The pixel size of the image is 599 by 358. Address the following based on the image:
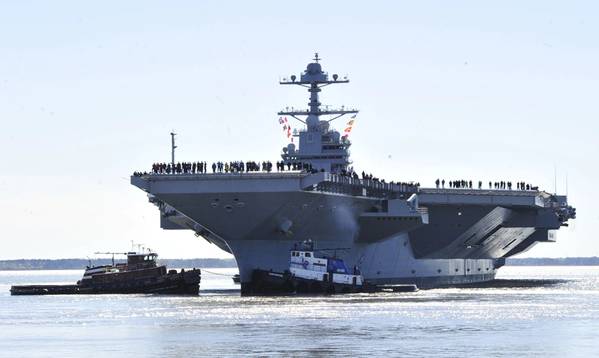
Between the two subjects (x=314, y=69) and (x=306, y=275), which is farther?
(x=314, y=69)

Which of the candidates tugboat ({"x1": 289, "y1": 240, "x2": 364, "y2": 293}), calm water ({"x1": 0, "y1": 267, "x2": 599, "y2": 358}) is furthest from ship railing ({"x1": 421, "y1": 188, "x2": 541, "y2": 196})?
calm water ({"x1": 0, "y1": 267, "x2": 599, "y2": 358})

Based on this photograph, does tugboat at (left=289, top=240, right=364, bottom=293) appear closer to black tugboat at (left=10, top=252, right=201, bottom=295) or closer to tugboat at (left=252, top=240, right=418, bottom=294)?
tugboat at (left=252, top=240, right=418, bottom=294)

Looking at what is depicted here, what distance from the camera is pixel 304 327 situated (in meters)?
48.8

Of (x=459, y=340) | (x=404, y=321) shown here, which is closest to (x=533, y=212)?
(x=404, y=321)

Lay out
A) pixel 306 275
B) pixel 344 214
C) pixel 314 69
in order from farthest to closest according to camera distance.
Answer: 1. pixel 314 69
2. pixel 344 214
3. pixel 306 275

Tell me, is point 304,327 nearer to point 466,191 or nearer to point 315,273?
point 315,273

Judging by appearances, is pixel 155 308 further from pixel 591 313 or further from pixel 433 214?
pixel 433 214

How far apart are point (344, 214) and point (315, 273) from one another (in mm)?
5042

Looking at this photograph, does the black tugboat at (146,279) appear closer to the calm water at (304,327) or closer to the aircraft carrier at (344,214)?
the aircraft carrier at (344,214)

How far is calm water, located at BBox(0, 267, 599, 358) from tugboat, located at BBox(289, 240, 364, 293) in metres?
1.99

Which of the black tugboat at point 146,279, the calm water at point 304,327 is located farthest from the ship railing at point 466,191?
the black tugboat at point 146,279

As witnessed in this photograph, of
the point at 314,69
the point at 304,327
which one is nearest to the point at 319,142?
the point at 314,69

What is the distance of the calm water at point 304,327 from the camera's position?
4103cm

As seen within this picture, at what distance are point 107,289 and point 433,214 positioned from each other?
21.0 metres
